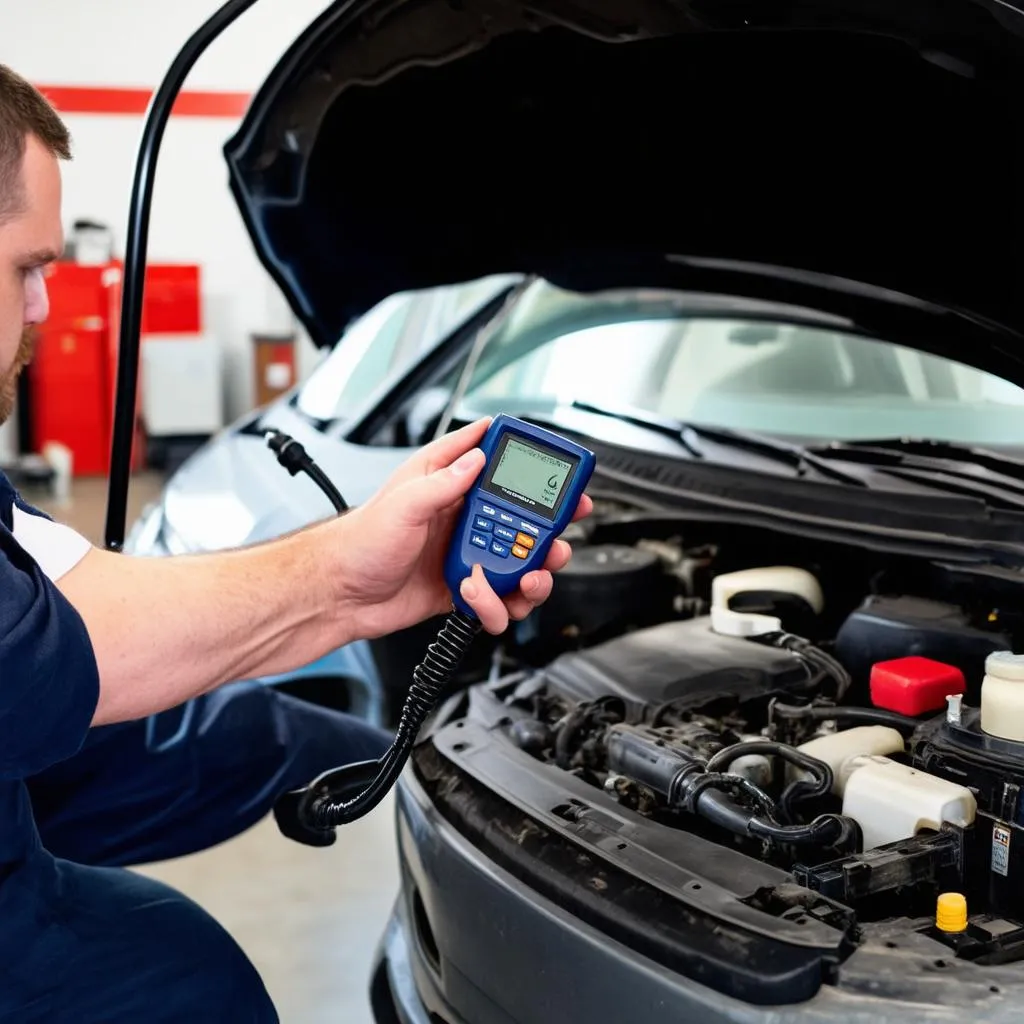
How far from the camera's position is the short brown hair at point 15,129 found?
1263mm

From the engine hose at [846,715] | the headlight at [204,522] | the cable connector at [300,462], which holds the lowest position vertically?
the headlight at [204,522]

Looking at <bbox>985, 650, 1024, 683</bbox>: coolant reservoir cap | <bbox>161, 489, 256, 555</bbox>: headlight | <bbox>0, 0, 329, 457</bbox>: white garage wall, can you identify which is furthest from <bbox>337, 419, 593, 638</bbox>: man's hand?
<bbox>0, 0, 329, 457</bbox>: white garage wall

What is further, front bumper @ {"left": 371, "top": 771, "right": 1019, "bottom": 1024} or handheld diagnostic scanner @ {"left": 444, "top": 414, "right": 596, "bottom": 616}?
handheld diagnostic scanner @ {"left": 444, "top": 414, "right": 596, "bottom": 616}

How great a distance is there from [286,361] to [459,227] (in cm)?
584

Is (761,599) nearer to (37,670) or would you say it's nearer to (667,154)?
(667,154)

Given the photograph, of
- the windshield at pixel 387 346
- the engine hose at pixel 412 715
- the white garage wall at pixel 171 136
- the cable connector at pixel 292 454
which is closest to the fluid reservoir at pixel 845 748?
the engine hose at pixel 412 715

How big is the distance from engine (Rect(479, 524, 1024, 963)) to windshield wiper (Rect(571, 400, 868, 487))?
168 millimetres

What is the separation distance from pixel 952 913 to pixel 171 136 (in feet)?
25.3

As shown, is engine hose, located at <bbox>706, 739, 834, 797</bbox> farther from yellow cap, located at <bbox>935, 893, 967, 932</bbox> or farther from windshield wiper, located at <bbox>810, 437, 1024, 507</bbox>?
windshield wiper, located at <bbox>810, 437, 1024, 507</bbox>

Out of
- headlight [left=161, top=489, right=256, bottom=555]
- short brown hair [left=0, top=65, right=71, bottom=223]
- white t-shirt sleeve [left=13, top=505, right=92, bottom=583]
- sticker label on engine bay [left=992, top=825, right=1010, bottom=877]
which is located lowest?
headlight [left=161, top=489, right=256, bottom=555]

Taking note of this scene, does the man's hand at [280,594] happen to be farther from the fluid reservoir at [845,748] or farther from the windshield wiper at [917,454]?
the windshield wiper at [917,454]

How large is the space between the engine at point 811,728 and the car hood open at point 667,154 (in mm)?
427

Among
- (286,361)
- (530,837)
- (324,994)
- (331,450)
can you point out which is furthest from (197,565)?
(286,361)

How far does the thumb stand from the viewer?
1345 millimetres
